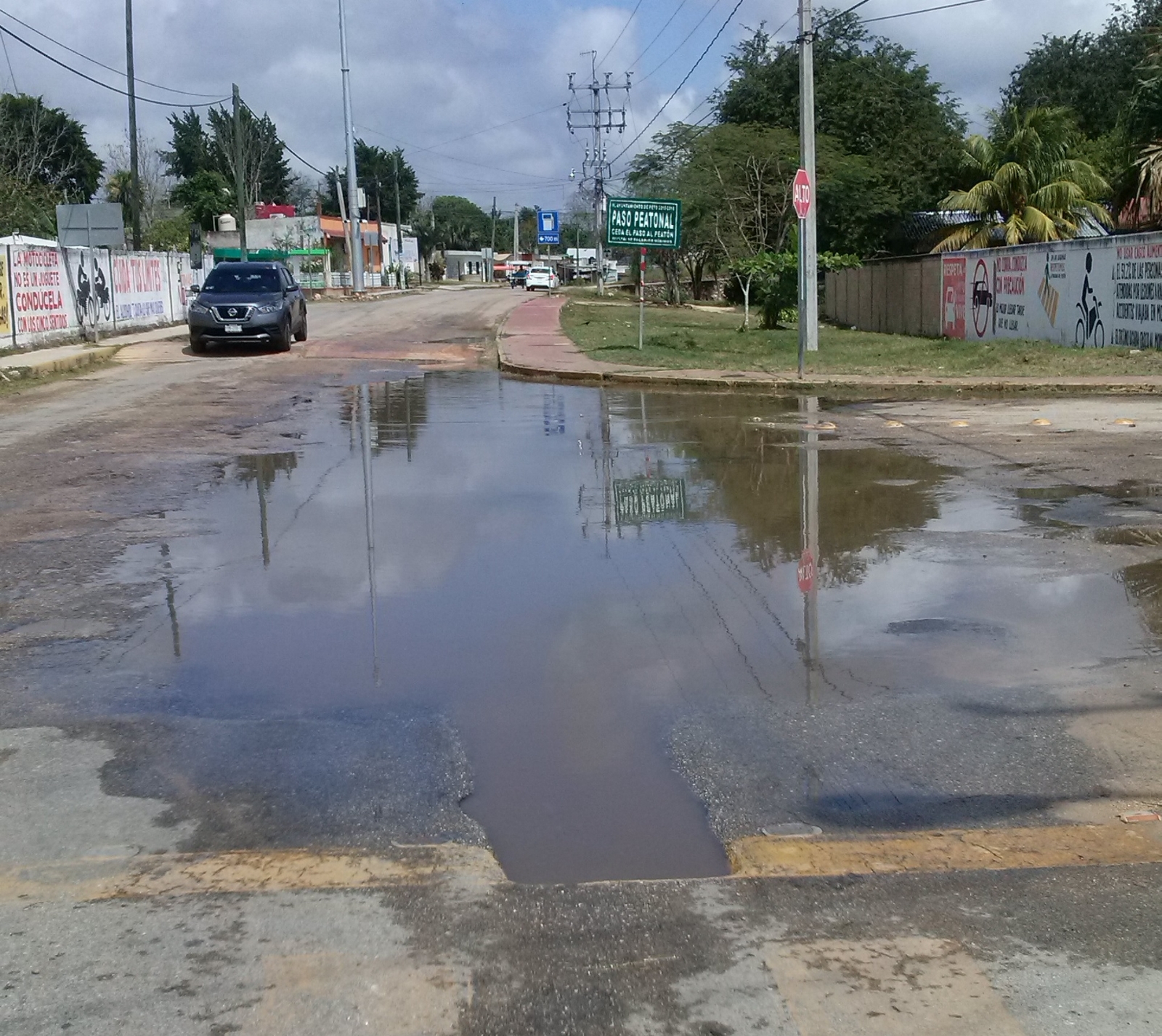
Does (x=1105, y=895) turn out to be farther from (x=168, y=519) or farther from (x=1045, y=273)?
(x=1045, y=273)

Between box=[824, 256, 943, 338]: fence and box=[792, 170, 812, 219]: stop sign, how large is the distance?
40.9 ft

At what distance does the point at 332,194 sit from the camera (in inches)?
5310

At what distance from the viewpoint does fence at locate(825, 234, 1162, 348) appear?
23.4 meters

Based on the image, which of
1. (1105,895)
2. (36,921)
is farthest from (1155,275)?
(36,921)

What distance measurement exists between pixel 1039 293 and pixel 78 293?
20.5 m

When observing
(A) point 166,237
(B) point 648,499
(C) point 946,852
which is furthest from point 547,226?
(C) point 946,852

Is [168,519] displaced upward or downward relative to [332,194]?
downward

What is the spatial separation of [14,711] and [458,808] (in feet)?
7.26

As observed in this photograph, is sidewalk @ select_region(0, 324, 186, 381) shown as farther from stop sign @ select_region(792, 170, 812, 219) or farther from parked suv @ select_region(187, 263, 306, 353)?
stop sign @ select_region(792, 170, 812, 219)

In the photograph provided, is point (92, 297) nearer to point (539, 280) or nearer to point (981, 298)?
point (981, 298)

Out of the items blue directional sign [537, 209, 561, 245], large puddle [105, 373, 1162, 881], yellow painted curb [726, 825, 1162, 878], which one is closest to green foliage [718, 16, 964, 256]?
large puddle [105, 373, 1162, 881]

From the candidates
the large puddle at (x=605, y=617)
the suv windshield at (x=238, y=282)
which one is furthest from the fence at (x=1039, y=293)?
the suv windshield at (x=238, y=282)

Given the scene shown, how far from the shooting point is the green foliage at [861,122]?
4984 centimetres

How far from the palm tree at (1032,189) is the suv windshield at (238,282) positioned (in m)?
18.2
